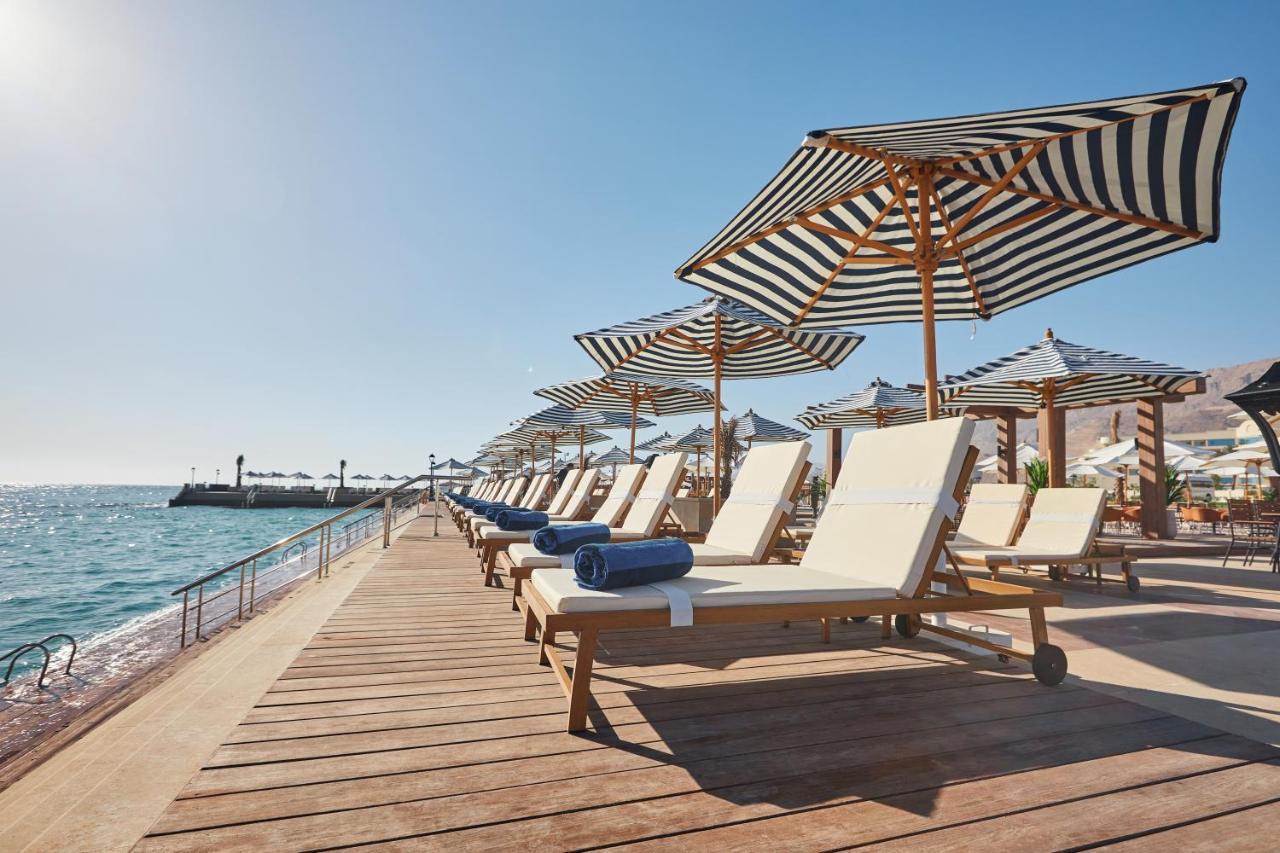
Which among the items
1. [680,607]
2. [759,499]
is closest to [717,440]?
[759,499]

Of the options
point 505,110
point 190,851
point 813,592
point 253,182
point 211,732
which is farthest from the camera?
point 253,182

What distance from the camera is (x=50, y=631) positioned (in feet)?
29.9

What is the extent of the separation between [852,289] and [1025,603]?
329 cm

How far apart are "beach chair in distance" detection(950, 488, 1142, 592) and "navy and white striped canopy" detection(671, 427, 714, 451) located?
12.2 metres

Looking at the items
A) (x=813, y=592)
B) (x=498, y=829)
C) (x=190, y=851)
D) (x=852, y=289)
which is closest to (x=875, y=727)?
(x=813, y=592)

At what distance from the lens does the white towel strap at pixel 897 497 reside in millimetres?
Result: 2434

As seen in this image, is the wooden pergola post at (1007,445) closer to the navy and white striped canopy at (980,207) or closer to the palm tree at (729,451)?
the palm tree at (729,451)

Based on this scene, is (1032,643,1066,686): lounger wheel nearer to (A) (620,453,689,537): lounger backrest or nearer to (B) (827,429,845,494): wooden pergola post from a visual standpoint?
(A) (620,453,689,537): lounger backrest

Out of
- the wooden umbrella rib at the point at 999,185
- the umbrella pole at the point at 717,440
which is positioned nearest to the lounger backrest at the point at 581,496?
the umbrella pole at the point at 717,440

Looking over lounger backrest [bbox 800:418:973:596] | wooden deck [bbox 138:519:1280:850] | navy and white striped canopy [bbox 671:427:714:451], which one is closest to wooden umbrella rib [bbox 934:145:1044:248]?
lounger backrest [bbox 800:418:973:596]

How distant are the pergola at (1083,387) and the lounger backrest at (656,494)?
3852 millimetres

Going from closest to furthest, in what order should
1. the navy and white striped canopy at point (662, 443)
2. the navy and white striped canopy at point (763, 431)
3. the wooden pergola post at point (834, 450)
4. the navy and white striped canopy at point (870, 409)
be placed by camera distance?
the navy and white striped canopy at point (870, 409)
the wooden pergola post at point (834, 450)
the navy and white striped canopy at point (763, 431)
the navy and white striped canopy at point (662, 443)

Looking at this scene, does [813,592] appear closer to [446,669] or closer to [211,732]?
[446,669]

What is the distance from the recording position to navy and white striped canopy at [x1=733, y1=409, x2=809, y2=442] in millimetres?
15219
